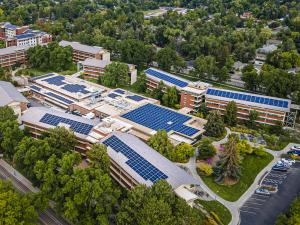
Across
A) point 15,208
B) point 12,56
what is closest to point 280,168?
point 15,208

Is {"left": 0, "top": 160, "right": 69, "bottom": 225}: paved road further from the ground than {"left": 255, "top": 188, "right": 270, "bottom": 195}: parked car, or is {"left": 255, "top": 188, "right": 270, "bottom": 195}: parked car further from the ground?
{"left": 255, "top": 188, "right": 270, "bottom": 195}: parked car

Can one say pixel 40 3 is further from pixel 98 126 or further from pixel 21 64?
pixel 98 126

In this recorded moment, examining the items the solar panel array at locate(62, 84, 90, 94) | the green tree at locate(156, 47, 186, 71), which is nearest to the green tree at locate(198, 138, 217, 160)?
the solar panel array at locate(62, 84, 90, 94)

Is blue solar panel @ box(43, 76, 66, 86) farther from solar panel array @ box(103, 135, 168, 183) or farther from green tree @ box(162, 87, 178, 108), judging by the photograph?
solar panel array @ box(103, 135, 168, 183)

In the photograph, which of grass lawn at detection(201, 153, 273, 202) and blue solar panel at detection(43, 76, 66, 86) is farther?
blue solar panel at detection(43, 76, 66, 86)

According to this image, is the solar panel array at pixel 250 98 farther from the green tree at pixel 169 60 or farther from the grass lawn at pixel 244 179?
the green tree at pixel 169 60

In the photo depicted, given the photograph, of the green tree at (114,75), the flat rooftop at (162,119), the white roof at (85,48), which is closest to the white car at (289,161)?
the flat rooftop at (162,119)
